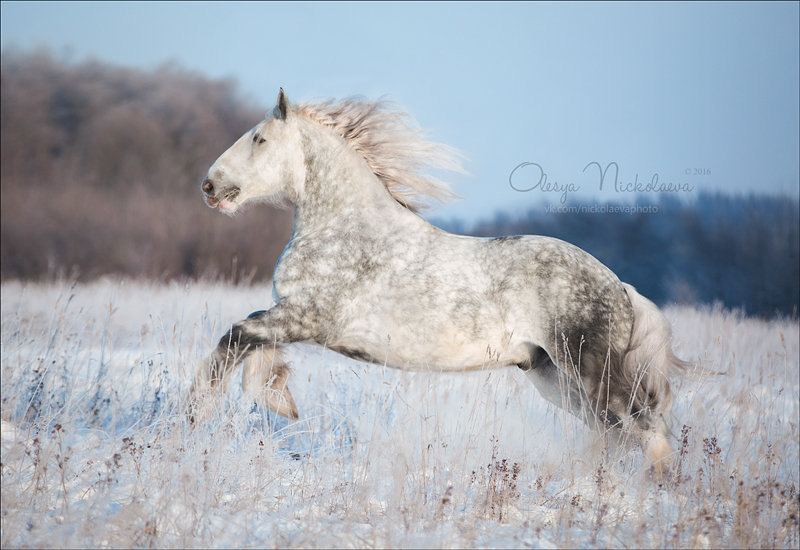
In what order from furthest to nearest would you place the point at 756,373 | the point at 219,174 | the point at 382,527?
the point at 756,373, the point at 219,174, the point at 382,527

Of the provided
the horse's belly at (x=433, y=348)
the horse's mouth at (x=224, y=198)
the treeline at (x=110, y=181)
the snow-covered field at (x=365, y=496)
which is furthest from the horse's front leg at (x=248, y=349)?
the treeline at (x=110, y=181)

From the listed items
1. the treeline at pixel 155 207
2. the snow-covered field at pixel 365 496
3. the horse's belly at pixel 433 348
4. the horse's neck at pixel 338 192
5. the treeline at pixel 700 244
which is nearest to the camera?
the snow-covered field at pixel 365 496

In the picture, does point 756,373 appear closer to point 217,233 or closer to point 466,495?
point 466,495

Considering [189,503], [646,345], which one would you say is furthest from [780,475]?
[189,503]

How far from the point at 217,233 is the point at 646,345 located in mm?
18443

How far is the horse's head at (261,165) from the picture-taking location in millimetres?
4070

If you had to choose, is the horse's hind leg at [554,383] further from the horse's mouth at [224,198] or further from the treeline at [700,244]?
the treeline at [700,244]

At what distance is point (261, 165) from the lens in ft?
13.3

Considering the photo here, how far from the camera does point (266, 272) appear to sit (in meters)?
20.5

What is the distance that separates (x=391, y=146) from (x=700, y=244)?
785 inches

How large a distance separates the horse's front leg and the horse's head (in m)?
0.96

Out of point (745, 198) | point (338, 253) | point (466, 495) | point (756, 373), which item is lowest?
point (466, 495)

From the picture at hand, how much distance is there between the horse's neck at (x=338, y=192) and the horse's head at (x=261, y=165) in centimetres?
10

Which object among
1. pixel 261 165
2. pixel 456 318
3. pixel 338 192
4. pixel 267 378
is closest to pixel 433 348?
pixel 456 318
